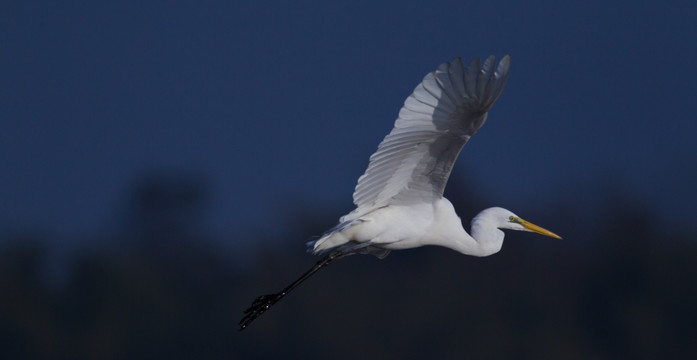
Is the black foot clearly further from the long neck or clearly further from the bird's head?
the bird's head

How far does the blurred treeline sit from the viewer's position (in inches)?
782

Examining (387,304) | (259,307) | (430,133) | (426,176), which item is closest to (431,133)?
→ (430,133)

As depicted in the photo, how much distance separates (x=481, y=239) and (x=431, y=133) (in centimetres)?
128

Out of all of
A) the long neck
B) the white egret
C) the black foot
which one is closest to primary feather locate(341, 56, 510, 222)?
the white egret

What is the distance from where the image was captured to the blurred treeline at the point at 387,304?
1986 cm

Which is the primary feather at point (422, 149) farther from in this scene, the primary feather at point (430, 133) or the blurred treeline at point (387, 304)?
the blurred treeline at point (387, 304)

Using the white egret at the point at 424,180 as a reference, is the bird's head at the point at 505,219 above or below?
below

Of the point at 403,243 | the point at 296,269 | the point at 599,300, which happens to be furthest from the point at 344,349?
the point at 403,243

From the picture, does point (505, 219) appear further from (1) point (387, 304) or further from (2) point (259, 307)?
(1) point (387, 304)

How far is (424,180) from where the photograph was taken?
268 inches

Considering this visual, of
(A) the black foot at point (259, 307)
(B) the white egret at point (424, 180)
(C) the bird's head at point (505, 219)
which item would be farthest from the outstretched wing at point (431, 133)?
(A) the black foot at point (259, 307)

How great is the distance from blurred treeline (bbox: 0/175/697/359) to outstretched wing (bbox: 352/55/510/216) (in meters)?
12.8

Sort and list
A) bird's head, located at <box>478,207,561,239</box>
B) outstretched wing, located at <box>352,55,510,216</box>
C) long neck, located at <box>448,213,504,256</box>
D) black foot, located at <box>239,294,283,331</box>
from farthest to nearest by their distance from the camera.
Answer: black foot, located at <box>239,294,283,331</box> → bird's head, located at <box>478,207,561,239</box> → long neck, located at <box>448,213,504,256</box> → outstretched wing, located at <box>352,55,510,216</box>

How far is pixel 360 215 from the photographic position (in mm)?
6988
